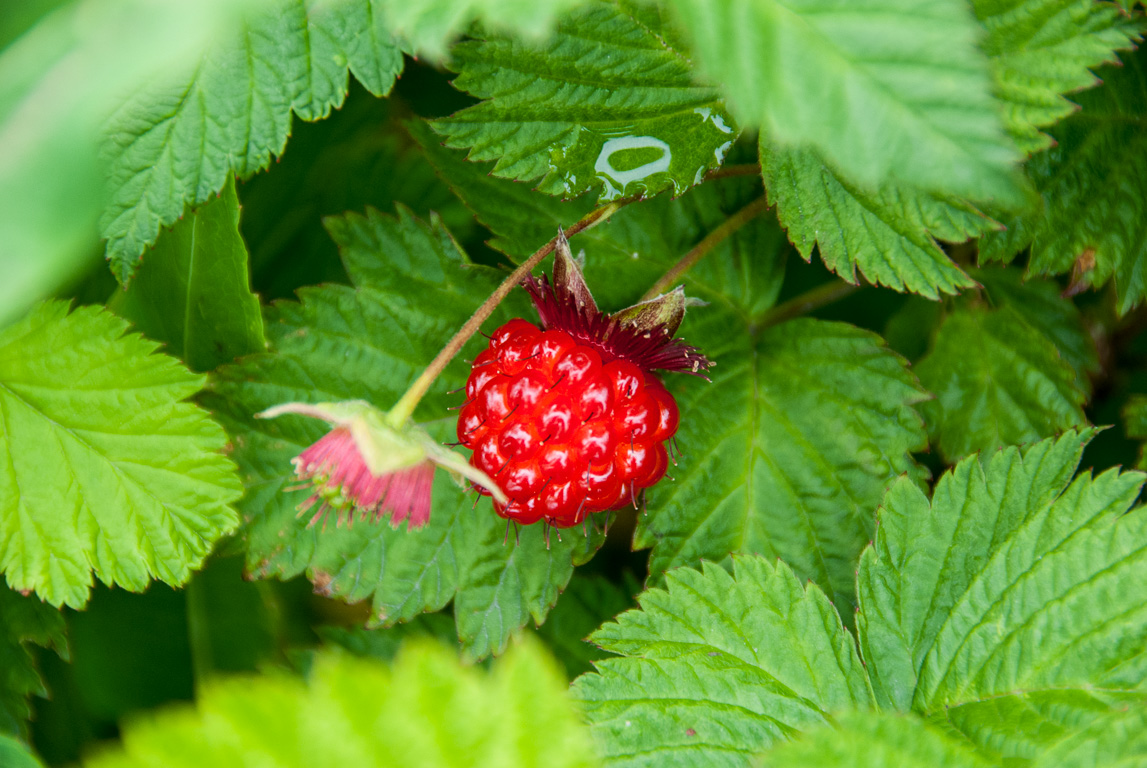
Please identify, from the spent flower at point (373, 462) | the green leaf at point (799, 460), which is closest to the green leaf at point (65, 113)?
the spent flower at point (373, 462)

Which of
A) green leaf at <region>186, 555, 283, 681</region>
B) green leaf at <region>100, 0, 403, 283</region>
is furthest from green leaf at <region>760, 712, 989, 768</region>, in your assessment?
green leaf at <region>186, 555, 283, 681</region>

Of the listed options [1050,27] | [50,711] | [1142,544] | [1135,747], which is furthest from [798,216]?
[50,711]

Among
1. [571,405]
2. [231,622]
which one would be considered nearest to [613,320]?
[571,405]

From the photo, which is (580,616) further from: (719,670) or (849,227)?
(849,227)

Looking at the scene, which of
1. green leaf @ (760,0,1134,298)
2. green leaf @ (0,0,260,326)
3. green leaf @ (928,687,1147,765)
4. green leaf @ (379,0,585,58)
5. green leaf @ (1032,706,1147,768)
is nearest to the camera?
green leaf @ (0,0,260,326)

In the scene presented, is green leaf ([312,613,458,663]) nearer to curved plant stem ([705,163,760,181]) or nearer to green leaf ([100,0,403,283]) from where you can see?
green leaf ([100,0,403,283])
